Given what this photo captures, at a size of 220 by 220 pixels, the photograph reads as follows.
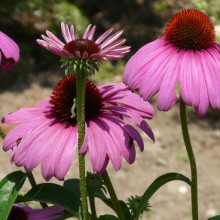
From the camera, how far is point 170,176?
32.9 inches

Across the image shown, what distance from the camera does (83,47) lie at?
0.73 m

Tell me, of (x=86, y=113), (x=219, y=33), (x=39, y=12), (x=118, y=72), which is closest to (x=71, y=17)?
(x=39, y=12)

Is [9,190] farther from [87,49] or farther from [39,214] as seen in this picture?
[87,49]

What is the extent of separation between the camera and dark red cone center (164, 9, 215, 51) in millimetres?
848

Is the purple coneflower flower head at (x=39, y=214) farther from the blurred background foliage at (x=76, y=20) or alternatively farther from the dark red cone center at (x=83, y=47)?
the blurred background foliage at (x=76, y=20)

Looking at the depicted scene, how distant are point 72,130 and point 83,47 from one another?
0.13 metres

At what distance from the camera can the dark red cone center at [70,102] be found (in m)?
0.82

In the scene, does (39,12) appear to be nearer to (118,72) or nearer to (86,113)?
(118,72)

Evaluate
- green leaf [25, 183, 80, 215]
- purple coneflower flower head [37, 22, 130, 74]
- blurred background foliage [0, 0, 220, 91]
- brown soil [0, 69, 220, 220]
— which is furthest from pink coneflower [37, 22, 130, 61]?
blurred background foliage [0, 0, 220, 91]

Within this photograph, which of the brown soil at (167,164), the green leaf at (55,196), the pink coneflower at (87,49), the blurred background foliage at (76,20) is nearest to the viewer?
the pink coneflower at (87,49)

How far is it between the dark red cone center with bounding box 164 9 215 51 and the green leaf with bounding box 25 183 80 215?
26 cm

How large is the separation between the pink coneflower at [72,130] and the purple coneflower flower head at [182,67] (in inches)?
2.4

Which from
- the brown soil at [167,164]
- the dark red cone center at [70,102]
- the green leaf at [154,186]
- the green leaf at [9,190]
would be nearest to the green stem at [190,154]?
the green leaf at [154,186]

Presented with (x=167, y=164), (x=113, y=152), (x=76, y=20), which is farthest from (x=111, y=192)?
(x=76, y=20)
